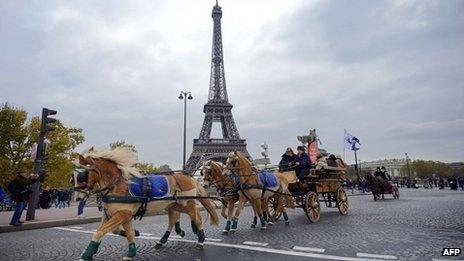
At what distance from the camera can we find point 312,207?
11.5 meters

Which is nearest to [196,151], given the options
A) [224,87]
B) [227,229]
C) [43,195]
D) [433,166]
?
[224,87]

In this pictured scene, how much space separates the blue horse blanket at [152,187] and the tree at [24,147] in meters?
31.7

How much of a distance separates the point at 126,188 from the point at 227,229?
390 centimetres

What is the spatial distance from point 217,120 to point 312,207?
6744cm

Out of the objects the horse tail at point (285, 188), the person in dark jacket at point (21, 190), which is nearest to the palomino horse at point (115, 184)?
the horse tail at point (285, 188)

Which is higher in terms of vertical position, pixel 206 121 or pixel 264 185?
pixel 206 121

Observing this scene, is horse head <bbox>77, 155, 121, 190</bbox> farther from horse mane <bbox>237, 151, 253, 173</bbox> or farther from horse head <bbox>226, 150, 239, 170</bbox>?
horse mane <bbox>237, 151, 253, 173</bbox>

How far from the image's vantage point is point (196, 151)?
69.1 m

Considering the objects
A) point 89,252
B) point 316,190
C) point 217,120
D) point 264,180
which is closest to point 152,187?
point 89,252

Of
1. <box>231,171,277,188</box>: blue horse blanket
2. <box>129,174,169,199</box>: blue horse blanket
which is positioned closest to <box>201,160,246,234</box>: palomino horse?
<box>231,171,277,188</box>: blue horse blanket

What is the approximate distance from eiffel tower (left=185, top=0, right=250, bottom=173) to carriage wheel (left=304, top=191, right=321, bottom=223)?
54.5 metres

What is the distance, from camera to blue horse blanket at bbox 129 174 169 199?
6.64 meters

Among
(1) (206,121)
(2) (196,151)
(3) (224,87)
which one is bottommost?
(2) (196,151)

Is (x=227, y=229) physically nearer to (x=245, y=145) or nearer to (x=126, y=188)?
(x=126, y=188)
